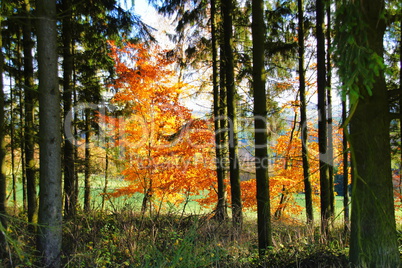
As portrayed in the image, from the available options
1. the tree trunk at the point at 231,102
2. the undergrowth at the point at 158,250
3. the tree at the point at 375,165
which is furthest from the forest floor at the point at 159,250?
the tree trunk at the point at 231,102

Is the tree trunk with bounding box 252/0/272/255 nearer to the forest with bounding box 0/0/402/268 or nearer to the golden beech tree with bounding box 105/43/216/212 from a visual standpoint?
the forest with bounding box 0/0/402/268

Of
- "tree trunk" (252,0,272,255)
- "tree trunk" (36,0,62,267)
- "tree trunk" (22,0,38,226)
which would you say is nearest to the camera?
"tree trunk" (36,0,62,267)

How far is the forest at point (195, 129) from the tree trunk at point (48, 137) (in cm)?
2

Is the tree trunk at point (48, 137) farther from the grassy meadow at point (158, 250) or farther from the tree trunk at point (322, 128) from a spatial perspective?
the tree trunk at point (322, 128)

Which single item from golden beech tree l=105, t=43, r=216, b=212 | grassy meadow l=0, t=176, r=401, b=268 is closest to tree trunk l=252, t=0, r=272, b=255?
grassy meadow l=0, t=176, r=401, b=268

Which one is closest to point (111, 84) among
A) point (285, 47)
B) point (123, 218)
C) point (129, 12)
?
point (129, 12)

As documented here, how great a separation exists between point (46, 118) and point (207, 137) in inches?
286

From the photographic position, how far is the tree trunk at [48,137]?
4.01 meters

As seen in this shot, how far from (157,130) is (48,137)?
310 inches

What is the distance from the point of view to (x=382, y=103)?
3.67m

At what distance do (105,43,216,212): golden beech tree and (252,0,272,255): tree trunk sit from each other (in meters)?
5.53

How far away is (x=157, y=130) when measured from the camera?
11914mm

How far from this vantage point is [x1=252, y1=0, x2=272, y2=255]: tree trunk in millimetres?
5172

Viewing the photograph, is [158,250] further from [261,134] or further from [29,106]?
[29,106]
